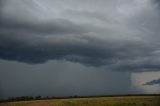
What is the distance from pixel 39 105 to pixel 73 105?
25.4ft

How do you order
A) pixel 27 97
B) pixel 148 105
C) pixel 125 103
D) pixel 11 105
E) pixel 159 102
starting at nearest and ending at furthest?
1. pixel 159 102
2. pixel 148 105
3. pixel 125 103
4. pixel 11 105
5. pixel 27 97

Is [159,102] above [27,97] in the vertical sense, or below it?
below

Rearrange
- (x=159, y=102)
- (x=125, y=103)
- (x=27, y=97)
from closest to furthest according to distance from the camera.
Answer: (x=159, y=102) → (x=125, y=103) → (x=27, y=97)

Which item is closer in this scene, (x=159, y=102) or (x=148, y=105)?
(x=159, y=102)

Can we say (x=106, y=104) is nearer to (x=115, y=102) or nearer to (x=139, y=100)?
(x=115, y=102)

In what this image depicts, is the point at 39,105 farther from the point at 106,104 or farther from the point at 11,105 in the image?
the point at 106,104

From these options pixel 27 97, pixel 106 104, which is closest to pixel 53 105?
pixel 106 104

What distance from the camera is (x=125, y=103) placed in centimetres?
7100

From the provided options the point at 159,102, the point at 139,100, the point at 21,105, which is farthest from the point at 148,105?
the point at 21,105

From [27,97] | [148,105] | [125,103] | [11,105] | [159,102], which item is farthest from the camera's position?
[27,97]

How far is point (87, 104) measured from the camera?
75.2 metres

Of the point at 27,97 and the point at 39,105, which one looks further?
the point at 27,97

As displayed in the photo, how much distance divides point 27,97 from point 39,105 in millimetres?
30966

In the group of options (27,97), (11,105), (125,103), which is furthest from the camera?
(27,97)
